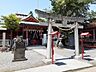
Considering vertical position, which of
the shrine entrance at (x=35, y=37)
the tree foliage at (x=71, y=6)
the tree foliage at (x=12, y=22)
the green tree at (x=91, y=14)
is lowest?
the shrine entrance at (x=35, y=37)

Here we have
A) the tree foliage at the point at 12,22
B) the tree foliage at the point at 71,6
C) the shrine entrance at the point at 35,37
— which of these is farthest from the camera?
the shrine entrance at the point at 35,37

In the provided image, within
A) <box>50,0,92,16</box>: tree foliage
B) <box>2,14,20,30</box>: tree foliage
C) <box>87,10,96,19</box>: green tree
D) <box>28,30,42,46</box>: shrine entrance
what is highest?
<box>50,0,92,16</box>: tree foliage

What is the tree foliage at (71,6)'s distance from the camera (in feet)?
79.8

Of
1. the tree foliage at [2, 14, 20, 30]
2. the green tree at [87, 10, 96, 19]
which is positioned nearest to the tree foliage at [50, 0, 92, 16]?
the green tree at [87, 10, 96, 19]

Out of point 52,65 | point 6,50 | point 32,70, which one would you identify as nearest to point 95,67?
point 52,65

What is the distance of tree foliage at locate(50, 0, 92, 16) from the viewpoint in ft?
79.8

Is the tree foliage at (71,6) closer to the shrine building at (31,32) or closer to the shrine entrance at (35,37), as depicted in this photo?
the shrine building at (31,32)

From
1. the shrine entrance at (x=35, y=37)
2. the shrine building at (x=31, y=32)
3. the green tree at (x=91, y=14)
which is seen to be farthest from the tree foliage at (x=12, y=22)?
the green tree at (x=91, y=14)

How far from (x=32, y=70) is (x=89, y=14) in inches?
690

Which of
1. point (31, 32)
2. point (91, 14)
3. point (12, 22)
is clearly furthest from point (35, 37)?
point (91, 14)

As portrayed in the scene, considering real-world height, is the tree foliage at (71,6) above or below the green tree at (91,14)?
above

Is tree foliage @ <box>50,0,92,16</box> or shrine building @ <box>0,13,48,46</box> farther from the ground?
tree foliage @ <box>50,0,92,16</box>

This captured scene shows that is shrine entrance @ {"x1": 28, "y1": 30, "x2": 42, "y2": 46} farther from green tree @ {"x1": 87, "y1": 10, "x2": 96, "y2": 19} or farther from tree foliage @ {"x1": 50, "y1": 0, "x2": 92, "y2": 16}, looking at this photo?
green tree @ {"x1": 87, "y1": 10, "x2": 96, "y2": 19}

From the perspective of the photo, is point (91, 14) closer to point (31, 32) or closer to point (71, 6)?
point (71, 6)
